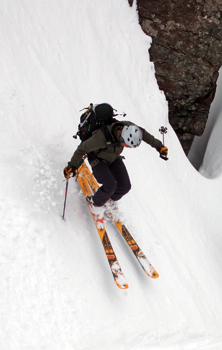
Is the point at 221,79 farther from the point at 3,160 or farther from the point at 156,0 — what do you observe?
the point at 3,160

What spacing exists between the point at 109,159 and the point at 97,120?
696 mm

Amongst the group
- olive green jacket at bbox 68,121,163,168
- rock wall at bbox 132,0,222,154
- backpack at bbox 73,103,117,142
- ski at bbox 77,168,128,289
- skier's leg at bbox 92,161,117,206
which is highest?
rock wall at bbox 132,0,222,154

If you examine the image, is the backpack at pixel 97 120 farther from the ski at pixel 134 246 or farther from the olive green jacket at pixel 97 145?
the ski at pixel 134 246

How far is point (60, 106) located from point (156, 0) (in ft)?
23.7

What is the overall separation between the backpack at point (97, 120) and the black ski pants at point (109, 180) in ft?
1.78

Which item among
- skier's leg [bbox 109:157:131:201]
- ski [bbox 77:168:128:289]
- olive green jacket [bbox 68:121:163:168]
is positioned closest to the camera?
olive green jacket [bbox 68:121:163:168]

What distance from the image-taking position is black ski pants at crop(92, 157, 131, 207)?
5.05 meters

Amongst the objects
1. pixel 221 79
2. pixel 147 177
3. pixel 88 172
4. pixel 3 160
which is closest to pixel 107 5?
pixel 147 177

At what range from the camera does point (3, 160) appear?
203 inches

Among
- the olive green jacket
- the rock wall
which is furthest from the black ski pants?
the rock wall

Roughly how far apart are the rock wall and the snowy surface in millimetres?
591

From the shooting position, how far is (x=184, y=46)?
40.7ft

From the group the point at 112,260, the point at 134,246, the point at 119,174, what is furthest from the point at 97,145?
the point at 134,246

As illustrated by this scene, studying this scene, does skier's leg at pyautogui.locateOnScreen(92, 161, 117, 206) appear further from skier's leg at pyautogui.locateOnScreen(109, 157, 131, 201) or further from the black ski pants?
skier's leg at pyautogui.locateOnScreen(109, 157, 131, 201)
